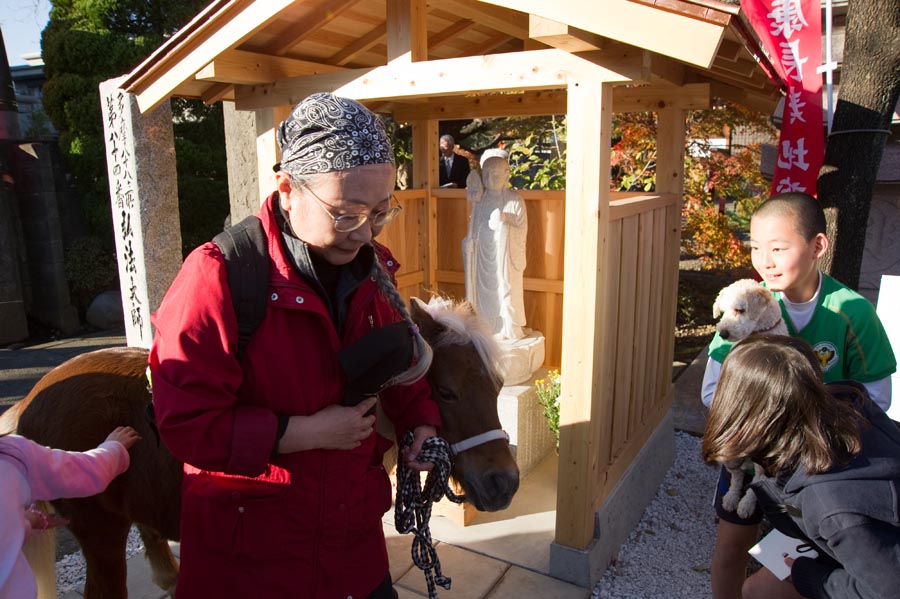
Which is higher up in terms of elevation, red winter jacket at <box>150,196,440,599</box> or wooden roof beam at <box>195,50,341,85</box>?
wooden roof beam at <box>195,50,341,85</box>

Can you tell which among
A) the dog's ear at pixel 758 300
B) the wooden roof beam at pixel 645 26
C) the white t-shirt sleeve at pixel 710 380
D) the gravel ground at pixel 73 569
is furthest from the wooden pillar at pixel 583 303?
the gravel ground at pixel 73 569

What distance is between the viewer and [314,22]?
3.76 metres

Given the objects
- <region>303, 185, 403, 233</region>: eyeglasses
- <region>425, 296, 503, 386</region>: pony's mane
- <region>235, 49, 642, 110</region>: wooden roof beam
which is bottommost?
<region>425, 296, 503, 386</region>: pony's mane

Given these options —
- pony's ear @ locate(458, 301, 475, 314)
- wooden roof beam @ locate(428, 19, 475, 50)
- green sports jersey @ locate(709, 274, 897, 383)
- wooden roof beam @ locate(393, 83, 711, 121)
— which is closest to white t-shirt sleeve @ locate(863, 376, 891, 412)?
green sports jersey @ locate(709, 274, 897, 383)

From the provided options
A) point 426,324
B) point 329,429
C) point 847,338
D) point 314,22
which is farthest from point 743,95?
point 329,429

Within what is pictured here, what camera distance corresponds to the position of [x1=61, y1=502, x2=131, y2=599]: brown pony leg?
108 inches

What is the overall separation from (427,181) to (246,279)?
14.6ft

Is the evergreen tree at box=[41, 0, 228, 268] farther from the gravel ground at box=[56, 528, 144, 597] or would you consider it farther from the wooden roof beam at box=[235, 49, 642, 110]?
the wooden roof beam at box=[235, 49, 642, 110]

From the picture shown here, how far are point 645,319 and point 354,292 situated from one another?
9.53 ft

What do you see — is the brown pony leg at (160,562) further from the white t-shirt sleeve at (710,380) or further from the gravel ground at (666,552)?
the white t-shirt sleeve at (710,380)

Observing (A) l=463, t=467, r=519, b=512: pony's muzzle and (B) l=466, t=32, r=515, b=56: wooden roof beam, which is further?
(B) l=466, t=32, r=515, b=56: wooden roof beam

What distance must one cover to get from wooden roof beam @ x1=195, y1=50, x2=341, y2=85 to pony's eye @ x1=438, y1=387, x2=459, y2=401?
249 cm

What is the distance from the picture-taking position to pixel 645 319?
13.7 feet

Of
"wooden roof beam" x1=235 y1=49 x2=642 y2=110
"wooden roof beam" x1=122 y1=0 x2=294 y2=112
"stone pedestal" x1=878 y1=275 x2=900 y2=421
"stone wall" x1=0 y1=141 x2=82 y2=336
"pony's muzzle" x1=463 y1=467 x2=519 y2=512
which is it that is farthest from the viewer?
"stone wall" x1=0 y1=141 x2=82 y2=336
